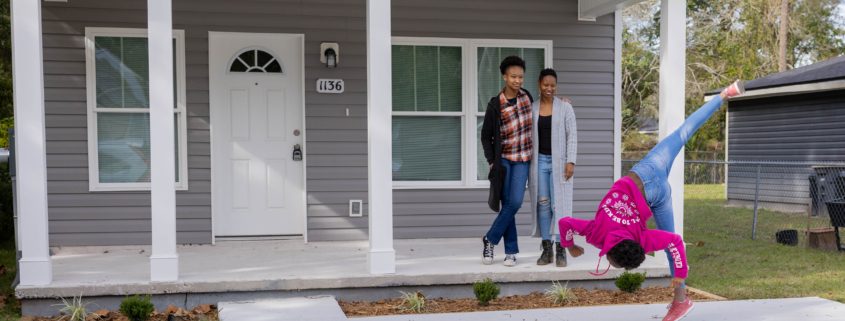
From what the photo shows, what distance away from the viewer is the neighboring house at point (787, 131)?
42.1 feet

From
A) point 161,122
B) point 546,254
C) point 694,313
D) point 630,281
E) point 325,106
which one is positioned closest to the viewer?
point 694,313

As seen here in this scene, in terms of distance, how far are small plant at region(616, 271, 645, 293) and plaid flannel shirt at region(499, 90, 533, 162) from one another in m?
1.07

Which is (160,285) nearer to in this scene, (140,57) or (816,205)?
(140,57)

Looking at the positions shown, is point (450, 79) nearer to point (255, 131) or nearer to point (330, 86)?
point (330, 86)

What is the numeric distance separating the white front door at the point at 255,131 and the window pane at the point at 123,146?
0.59 m

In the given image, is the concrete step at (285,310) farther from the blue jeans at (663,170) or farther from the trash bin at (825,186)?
the trash bin at (825,186)

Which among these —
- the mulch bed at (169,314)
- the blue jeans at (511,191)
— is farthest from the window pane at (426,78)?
the mulch bed at (169,314)

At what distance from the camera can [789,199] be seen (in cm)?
1359

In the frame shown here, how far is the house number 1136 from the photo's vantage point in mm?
7384

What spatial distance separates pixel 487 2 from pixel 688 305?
156 inches

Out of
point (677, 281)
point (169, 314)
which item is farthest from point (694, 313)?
point (169, 314)

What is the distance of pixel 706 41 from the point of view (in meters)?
28.4

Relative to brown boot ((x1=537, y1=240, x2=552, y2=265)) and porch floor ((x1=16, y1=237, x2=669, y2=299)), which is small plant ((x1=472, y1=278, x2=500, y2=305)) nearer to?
porch floor ((x1=16, y1=237, x2=669, y2=299))

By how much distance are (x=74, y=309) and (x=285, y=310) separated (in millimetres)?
1276
